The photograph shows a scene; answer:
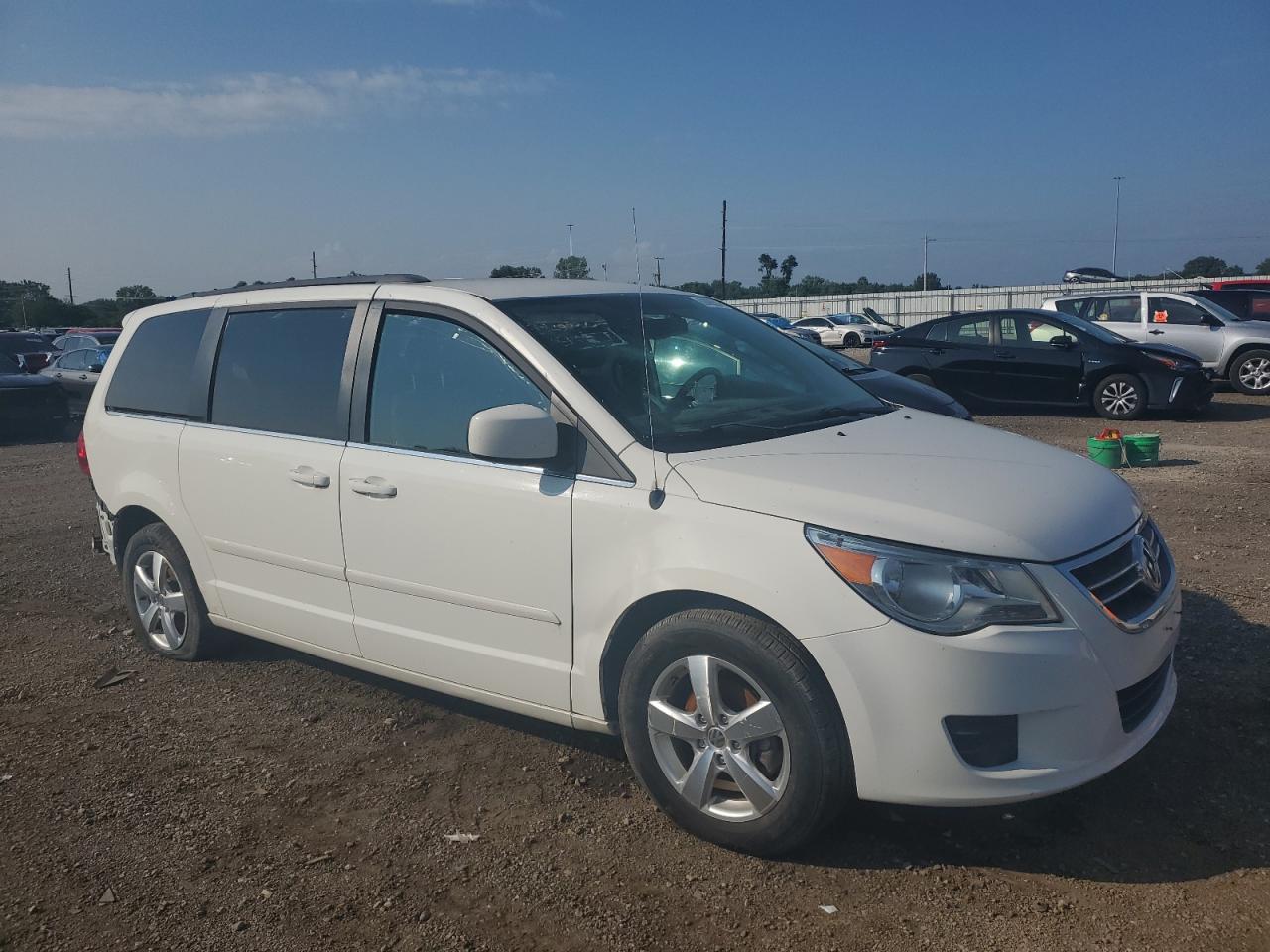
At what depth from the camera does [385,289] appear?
167 inches

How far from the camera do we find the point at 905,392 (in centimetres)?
960

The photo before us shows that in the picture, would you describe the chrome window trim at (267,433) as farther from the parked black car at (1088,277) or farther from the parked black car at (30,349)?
the parked black car at (1088,277)

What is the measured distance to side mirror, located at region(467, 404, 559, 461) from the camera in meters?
3.36

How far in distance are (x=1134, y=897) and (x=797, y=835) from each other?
3.06ft

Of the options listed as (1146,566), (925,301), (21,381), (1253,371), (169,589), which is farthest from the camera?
(925,301)


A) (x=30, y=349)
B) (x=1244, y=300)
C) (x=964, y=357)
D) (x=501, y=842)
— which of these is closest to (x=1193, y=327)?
(x=1244, y=300)

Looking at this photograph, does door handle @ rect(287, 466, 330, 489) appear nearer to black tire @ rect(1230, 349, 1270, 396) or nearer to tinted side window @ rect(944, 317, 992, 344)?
tinted side window @ rect(944, 317, 992, 344)

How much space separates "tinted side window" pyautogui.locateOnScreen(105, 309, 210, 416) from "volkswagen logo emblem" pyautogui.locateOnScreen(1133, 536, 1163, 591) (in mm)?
3984

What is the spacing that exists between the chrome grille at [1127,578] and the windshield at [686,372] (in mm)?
1087

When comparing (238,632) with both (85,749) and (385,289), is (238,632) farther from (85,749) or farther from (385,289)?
(385,289)

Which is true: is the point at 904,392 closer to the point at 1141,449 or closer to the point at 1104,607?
the point at 1141,449

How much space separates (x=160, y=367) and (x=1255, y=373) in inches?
635

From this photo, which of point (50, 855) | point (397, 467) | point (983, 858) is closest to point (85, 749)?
point (50, 855)

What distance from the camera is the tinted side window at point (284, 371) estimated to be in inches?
169
